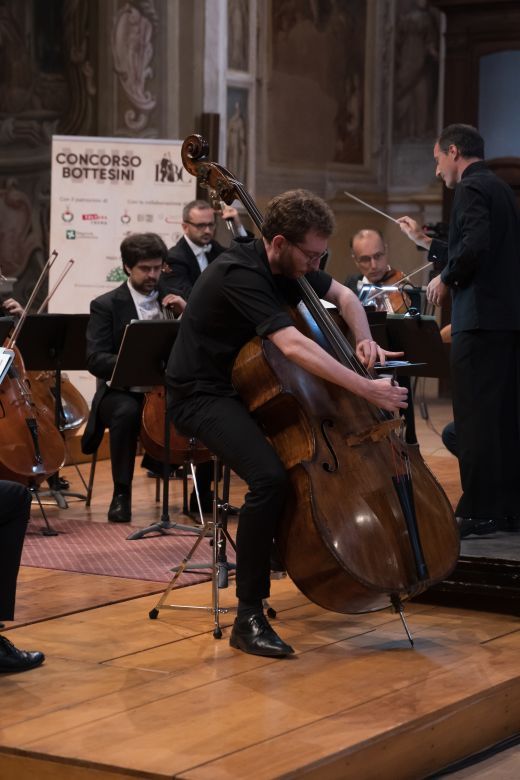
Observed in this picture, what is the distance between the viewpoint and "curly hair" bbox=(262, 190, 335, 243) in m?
3.85

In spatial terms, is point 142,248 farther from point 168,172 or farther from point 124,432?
point 168,172

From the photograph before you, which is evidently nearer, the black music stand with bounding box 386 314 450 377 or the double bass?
the black music stand with bounding box 386 314 450 377

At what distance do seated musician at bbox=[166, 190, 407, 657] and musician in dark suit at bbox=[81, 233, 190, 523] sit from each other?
6.74ft

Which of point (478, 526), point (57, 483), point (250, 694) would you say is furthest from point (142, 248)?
point (250, 694)

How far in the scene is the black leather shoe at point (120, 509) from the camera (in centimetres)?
608

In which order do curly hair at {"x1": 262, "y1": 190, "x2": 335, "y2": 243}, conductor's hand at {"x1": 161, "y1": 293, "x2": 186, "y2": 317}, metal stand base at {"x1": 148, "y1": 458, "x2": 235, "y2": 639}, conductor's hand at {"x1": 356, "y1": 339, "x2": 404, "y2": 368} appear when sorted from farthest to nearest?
conductor's hand at {"x1": 161, "y1": 293, "x2": 186, "y2": 317}
metal stand base at {"x1": 148, "y1": 458, "x2": 235, "y2": 639}
conductor's hand at {"x1": 356, "y1": 339, "x2": 404, "y2": 368}
curly hair at {"x1": 262, "y1": 190, "x2": 335, "y2": 243}

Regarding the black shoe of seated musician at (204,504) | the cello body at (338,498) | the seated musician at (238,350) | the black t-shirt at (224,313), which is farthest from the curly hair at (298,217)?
the black shoe of seated musician at (204,504)

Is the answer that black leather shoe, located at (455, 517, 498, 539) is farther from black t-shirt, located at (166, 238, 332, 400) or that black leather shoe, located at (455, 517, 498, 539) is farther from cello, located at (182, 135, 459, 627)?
black t-shirt, located at (166, 238, 332, 400)

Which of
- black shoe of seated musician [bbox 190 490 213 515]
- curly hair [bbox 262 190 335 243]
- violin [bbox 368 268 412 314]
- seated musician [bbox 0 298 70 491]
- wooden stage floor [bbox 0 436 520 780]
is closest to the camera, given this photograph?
wooden stage floor [bbox 0 436 520 780]

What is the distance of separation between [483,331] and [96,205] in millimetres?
3570

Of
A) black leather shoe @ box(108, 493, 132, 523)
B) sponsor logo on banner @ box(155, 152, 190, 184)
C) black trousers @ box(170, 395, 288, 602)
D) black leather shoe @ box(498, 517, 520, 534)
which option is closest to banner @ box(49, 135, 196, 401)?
sponsor logo on banner @ box(155, 152, 190, 184)

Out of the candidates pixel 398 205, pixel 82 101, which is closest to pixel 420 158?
pixel 398 205

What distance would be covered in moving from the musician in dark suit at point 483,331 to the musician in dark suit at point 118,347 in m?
1.47

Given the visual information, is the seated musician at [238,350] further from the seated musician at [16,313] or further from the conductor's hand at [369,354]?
the seated musician at [16,313]
